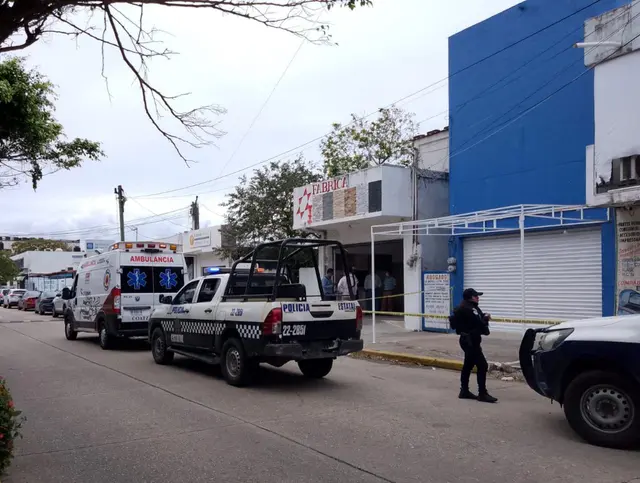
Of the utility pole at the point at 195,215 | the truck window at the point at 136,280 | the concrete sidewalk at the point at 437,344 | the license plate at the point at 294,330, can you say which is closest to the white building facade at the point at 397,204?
the concrete sidewalk at the point at 437,344

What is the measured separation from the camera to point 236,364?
375 inches

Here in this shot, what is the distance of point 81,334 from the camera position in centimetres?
1959

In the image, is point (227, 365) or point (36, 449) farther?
point (227, 365)

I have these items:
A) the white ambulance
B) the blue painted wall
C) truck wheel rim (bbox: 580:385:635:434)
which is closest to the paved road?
truck wheel rim (bbox: 580:385:635:434)

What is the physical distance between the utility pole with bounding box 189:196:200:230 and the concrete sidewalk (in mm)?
24701

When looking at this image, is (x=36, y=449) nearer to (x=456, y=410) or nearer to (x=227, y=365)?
(x=227, y=365)

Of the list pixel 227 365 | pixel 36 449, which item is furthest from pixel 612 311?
pixel 36 449

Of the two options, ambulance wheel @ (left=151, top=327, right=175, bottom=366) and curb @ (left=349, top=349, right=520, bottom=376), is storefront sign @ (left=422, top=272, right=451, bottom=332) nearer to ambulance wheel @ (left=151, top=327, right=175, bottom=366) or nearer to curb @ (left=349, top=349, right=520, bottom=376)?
curb @ (left=349, top=349, right=520, bottom=376)

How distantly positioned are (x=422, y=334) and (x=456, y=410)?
29.1ft

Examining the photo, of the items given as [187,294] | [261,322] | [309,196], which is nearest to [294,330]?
[261,322]

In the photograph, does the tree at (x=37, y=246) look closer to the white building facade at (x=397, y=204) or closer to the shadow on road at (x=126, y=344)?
the shadow on road at (x=126, y=344)

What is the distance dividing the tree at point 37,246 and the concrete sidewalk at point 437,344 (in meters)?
77.8

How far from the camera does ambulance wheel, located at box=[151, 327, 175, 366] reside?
12078 mm

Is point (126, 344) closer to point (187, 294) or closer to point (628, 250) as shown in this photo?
point (187, 294)
